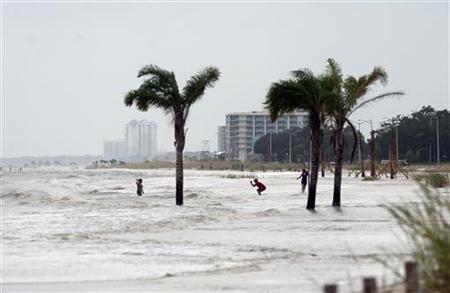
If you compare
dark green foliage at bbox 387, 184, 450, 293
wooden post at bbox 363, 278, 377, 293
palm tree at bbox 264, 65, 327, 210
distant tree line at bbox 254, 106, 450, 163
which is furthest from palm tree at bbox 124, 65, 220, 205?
distant tree line at bbox 254, 106, 450, 163

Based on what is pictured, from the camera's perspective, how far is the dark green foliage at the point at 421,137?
394 feet

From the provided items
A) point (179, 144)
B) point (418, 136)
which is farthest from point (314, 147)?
point (418, 136)

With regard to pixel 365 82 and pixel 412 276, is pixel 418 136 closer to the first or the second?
pixel 365 82

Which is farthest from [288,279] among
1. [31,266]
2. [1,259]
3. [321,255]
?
[1,259]

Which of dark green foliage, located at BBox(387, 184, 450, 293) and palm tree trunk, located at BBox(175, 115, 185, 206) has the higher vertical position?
palm tree trunk, located at BBox(175, 115, 185, 206)

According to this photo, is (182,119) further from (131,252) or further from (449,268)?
(449,268)

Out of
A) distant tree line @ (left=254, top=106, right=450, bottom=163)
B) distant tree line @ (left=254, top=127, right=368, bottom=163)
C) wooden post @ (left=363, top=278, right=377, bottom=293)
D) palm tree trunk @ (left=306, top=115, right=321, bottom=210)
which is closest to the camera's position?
wooden post @ (left=363, top=278, right=377, bottom=293)

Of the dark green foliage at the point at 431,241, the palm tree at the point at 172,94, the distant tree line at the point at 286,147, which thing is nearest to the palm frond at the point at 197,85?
the palm tree at the point at 172,94

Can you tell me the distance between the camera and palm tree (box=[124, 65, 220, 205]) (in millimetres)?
31297

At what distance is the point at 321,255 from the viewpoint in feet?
50.1

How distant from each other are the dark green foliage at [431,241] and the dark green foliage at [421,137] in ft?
367

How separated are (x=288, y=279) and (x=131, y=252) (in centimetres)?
456

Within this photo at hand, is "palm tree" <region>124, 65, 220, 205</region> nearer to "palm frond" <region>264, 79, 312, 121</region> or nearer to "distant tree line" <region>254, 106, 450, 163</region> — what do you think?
"palm frond" <region>264, 79, 312, 121</region>

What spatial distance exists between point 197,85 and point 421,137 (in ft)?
314
